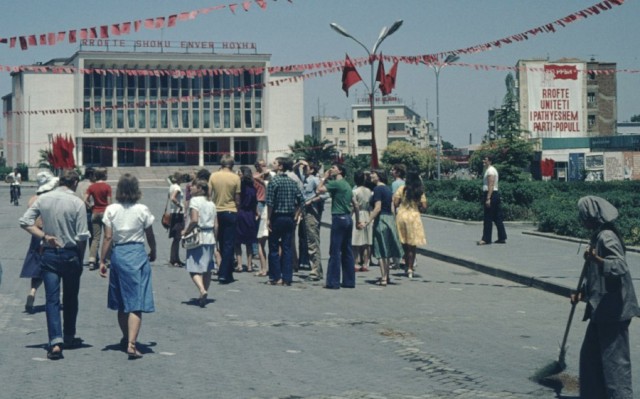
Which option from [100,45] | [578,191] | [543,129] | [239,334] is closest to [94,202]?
[239,334]

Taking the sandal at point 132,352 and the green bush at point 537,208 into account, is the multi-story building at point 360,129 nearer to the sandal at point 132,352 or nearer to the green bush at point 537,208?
the green bush at point 537,208

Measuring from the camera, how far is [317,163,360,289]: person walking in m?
14.1

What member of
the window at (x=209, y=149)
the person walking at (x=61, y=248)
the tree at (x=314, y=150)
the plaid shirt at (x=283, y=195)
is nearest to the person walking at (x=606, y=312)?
the person walking at (x=61, y=248)

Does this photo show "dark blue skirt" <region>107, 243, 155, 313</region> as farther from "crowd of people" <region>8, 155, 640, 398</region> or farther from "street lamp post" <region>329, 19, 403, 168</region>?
"street lamp post" <region>329, 19, 403, 168</region>

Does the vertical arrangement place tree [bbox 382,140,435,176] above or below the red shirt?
above

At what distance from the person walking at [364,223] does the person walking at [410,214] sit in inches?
18.7

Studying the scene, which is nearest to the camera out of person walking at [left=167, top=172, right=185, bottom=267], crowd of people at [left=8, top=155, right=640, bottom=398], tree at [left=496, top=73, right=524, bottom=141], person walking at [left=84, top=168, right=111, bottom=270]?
crowd of people at [left=8, top=155, right=640, bottom=398]

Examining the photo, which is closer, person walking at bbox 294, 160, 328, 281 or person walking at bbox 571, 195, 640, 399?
person walking at bbox 571, 195, 640, 399

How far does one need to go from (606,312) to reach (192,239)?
6522 mm

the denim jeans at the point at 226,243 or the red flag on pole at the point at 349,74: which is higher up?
the red flag on pole at the point at 349,74

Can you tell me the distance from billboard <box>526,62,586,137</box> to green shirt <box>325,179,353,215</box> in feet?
179

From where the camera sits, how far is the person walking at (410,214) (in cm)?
1545

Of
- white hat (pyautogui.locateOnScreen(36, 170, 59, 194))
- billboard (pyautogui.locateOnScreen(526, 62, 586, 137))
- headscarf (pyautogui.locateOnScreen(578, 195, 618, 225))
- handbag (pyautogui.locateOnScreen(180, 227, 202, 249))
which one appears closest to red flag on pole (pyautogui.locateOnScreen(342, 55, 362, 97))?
handbag (pyautogui.locateOnScreen(180, 227, 202, 249))

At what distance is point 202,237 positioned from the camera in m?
12.5
